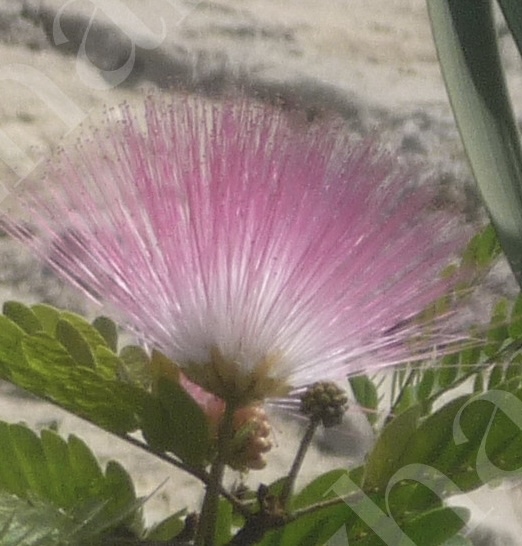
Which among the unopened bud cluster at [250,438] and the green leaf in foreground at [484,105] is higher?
the green leaf in foreground at [484,105]

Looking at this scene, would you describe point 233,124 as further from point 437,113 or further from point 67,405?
point 437,113

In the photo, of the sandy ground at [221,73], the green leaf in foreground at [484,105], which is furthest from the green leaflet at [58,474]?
the sandy ground at [221,73]

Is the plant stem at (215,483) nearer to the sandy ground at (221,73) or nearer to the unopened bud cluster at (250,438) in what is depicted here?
the unopened bud cluster at (250,438)

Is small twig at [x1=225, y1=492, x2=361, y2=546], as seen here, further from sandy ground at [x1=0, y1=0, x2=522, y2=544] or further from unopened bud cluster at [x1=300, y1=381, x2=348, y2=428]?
sandy ground at [x1=0, y1=0, x2=522, y2=544]

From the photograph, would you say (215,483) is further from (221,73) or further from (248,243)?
(221,73)

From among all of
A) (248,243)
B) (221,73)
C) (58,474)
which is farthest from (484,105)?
(221,73)
